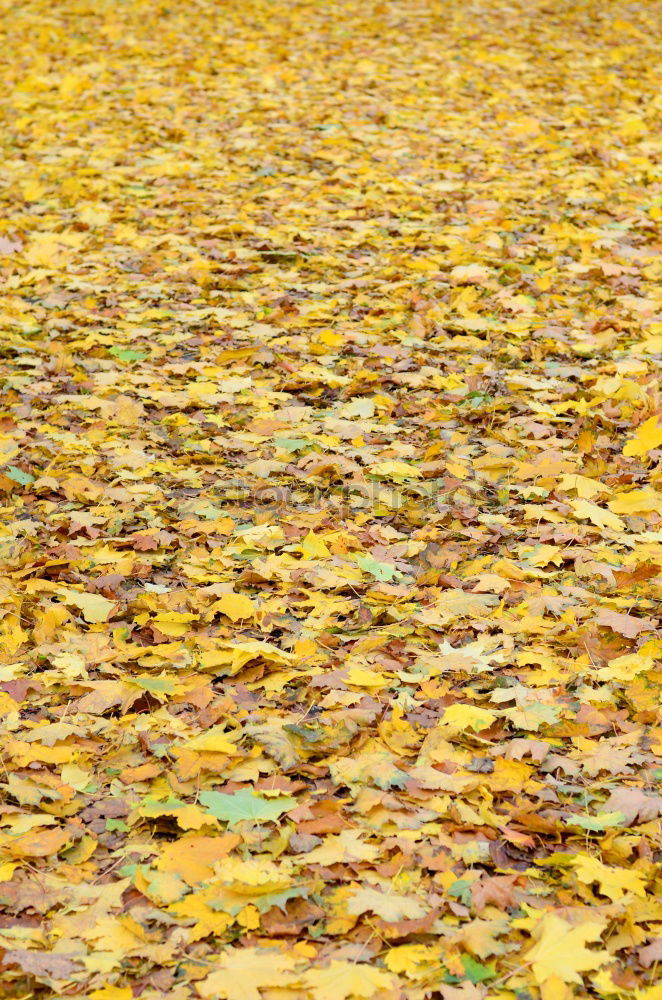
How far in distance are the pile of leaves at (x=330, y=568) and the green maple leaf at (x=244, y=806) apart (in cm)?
2

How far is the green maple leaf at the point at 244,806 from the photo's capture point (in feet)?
8.34

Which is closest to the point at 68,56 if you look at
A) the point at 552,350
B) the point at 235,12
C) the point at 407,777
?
the point at 235,12

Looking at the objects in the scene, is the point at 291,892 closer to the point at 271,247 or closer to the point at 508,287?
the point at 508,287

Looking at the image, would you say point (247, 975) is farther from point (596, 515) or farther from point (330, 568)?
point (596, 515)

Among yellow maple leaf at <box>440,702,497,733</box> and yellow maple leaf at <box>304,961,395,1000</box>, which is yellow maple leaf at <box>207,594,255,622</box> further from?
yellow maple leaf at <box>304,961,395,1000</box>

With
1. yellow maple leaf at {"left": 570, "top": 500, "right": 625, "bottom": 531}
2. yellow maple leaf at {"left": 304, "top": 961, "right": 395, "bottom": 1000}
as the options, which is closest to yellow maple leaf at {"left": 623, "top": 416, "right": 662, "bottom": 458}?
yellow maple leaf at {"left": 570, "top": 500, "right": 625, "bottom": 531}

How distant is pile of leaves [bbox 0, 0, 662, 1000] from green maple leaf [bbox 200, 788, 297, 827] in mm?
16

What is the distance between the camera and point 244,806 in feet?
8.43

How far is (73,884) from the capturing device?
2391 mm

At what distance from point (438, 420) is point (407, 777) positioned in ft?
6.71

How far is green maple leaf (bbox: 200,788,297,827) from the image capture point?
100 inches

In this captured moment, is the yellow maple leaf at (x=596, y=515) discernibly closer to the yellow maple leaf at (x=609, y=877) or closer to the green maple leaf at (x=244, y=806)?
the yellow maple leaf at (x=609, y=877)

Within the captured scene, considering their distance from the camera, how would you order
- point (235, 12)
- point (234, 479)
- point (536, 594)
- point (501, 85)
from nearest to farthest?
point (536, 594), point (234, 479), point (501, 85), point (235, 12)

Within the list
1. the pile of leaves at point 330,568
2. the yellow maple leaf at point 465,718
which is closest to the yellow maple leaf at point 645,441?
the pile of leaves at point 330,568
